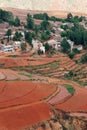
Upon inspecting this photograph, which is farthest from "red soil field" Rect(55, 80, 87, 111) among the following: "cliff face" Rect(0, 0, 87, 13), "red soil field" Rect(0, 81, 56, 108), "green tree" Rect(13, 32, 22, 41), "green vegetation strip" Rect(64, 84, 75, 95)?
"cliff face" Rect(0, 0, 87, 13)

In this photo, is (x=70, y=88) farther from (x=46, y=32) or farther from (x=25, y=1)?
(x=25, y=1)

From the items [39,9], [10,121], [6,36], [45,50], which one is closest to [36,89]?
[10,121]

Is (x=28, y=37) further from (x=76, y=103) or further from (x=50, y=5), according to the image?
(x=50, y=5)

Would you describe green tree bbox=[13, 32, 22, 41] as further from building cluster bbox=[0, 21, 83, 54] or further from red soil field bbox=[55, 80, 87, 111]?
red soil field bbox=[55, 80, 87, 111]

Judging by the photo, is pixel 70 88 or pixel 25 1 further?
pixel 25 1

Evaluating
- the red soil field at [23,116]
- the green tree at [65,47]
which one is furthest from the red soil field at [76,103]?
the green tree at [65,47]

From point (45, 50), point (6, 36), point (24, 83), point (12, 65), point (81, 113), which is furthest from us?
point (6, 36)
